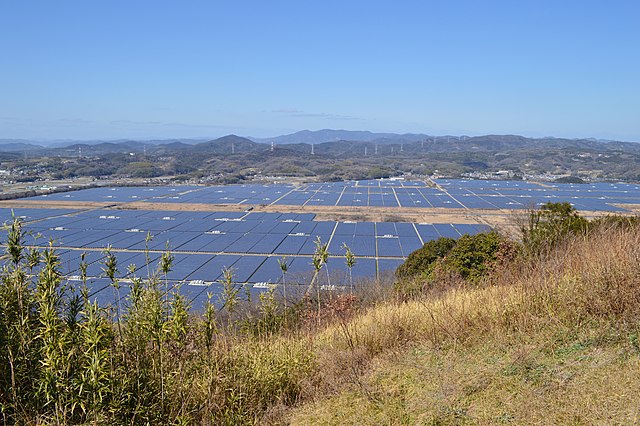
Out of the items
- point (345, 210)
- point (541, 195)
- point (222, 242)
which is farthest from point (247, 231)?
point (541, 195)

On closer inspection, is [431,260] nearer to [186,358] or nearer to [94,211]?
[186,358]

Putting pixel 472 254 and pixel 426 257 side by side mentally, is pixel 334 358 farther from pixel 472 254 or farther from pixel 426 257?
pixel 426 257

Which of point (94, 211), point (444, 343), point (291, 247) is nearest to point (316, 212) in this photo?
point (291, 247)

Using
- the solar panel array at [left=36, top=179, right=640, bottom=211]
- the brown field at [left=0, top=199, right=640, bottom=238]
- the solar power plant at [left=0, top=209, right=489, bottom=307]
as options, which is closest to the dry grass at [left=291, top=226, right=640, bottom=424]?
the solar power plant at [left=0, top=209, right=489, bottom=307]

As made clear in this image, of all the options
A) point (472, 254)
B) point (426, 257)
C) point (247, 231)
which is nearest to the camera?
point (472, 254)

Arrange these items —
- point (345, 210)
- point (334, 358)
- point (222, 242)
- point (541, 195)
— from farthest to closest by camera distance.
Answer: point (541, 195)
point (345, 210)
point (222, 242)
point (334, 358)

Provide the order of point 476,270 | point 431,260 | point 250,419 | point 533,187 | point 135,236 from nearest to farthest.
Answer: point 250,419 < point 476,270 < point 431,260 < point 135,236 < point 533,187

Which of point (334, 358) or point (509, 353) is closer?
point (509, 353)
